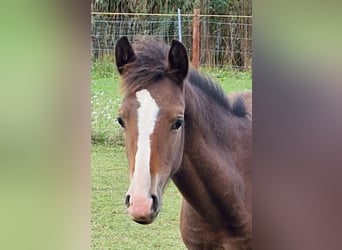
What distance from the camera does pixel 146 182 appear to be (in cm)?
165

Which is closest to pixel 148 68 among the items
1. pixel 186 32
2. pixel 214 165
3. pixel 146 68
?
pixel 146 68

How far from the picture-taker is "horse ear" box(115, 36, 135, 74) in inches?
66.8

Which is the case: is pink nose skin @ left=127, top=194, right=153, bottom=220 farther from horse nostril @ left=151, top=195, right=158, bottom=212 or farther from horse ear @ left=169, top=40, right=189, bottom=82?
horse ear @ left=169, top=40, right=189, bottom=82

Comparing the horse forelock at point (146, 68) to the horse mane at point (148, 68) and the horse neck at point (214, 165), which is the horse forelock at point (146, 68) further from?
the horse neck at point (214, 165)

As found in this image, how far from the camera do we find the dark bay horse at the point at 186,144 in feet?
5.45

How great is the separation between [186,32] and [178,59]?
0.10 m

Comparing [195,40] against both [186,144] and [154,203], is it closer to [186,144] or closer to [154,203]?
[186,144]

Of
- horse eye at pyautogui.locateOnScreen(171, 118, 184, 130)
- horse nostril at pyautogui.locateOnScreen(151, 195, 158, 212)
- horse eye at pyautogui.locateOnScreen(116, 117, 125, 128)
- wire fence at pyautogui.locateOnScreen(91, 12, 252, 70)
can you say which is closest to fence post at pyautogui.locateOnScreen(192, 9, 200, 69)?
wire fence at pyautogui.locateOnScreen(91, 12, 252, 70)

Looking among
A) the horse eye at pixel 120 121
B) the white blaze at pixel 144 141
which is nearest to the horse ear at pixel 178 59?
the white blaze at pixel 144 141
